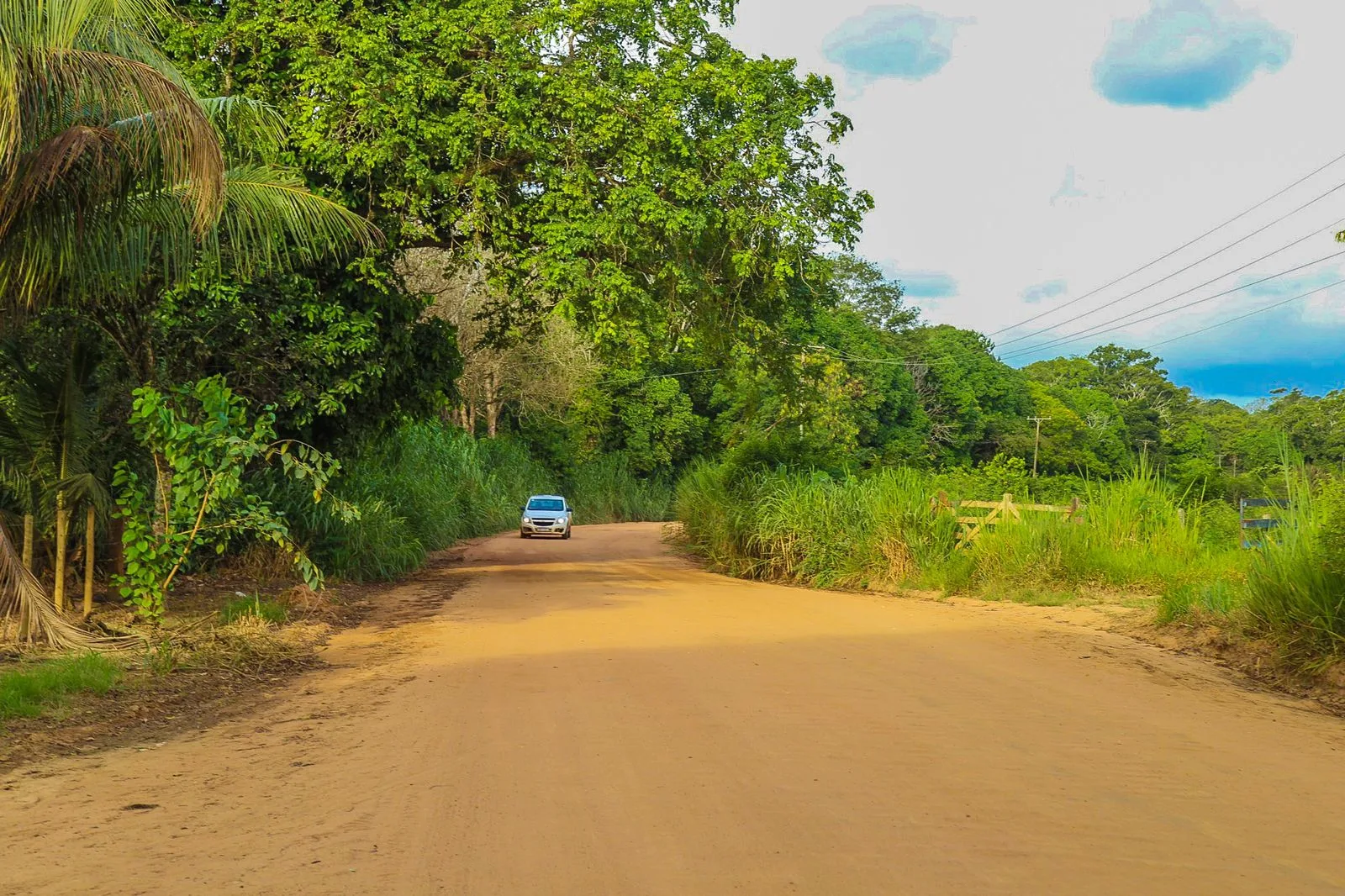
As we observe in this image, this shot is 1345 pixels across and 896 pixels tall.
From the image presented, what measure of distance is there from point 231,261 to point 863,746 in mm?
11082

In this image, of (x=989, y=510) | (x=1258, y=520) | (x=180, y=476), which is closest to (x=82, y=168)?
(x=180, y=476)

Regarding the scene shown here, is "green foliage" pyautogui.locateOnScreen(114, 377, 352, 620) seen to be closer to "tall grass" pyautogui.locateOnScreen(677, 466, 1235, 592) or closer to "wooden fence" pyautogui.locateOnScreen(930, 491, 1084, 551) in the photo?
"tall grass" pyautogui.locateOnScreen(677, 466, 1235, 592)

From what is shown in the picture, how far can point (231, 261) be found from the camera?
48.9 ft

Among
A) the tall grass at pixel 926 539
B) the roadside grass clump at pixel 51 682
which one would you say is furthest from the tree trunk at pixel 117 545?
the tall grass at pixel 926 539

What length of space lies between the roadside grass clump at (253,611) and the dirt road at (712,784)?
1841 mm

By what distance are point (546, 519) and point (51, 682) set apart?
28.0 metres

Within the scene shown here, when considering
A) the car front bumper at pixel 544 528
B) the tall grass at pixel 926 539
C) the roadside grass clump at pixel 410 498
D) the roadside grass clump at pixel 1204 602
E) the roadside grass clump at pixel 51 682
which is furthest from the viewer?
the car front bumper at pixel 544 528

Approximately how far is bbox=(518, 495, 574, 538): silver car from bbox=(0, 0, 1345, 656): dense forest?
924cm

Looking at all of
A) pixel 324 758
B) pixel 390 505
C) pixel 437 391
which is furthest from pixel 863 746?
pixel 390 505

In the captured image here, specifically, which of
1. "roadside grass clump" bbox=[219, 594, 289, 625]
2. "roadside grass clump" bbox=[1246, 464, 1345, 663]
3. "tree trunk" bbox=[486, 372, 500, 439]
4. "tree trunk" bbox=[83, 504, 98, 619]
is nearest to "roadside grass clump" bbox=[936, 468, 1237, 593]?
"roadside grass clump" bbox=[1246, 464, 1345, 663]

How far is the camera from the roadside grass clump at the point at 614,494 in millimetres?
52844

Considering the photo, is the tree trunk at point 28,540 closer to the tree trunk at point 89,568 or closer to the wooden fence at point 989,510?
the tree trunk at point 89,568

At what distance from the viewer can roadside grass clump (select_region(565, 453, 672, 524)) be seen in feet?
173

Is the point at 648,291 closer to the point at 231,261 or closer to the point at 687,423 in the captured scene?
the point at 231,261
